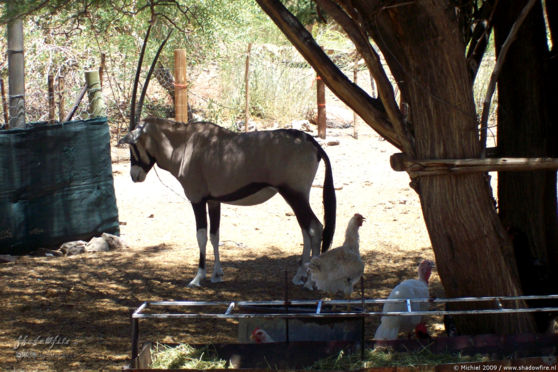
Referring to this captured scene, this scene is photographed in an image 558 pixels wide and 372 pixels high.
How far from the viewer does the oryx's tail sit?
24.2 ft

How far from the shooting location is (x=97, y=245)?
356 inches

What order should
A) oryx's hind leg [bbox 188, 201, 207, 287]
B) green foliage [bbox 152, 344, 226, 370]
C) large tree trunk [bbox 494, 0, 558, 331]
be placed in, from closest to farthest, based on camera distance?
green foliage [bbox 152, 344, 226, 370] < large tree trunk [bbox 494, 0, 558, 331] < oryx's hind leg [bbox 188, 201, 207, 287]

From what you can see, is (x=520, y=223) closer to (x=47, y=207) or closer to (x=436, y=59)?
(x=436, y=59)

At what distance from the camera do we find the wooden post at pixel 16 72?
8.53 meters

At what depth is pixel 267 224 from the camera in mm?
10289

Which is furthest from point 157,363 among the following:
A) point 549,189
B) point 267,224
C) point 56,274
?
point 267,224

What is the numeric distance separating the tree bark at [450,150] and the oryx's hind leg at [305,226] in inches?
111

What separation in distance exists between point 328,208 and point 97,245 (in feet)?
10.7

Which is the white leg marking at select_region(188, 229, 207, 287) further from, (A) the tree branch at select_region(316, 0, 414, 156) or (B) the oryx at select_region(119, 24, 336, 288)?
(A) the tree branch at select_region(316, 0, 414, 156)

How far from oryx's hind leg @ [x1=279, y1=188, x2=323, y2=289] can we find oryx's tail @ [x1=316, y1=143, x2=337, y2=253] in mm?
68

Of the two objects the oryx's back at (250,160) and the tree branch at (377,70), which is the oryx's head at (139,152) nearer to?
the oryx's back at (250,160)

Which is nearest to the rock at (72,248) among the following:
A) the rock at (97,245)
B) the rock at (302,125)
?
the rock at (97,245)

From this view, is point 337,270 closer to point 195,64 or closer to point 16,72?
point 16,72

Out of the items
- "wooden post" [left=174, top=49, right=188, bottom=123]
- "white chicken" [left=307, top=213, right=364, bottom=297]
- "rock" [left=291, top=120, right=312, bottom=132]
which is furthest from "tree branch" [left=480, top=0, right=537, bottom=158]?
"rock" [left=291, top=120, right=312, bottom=132]
